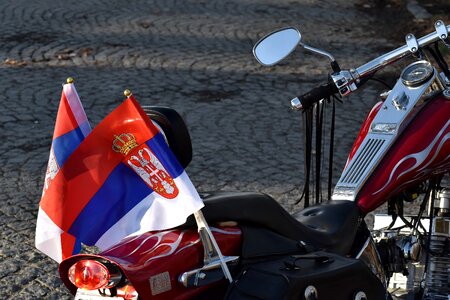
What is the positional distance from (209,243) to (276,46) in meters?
1.12

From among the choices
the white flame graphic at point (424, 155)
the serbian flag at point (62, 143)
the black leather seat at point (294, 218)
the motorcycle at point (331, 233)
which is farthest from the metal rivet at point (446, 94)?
the serbian flag at point (62, 143)

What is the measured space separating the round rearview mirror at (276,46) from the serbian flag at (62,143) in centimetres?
94

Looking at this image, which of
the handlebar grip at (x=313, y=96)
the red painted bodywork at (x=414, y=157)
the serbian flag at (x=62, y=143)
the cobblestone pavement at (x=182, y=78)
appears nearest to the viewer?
the serbian flag at (x=62, y=143)

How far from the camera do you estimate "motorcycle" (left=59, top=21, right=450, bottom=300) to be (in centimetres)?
280

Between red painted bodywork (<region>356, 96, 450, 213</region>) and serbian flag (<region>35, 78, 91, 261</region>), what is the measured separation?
1.16m

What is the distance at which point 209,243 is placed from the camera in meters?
2.85

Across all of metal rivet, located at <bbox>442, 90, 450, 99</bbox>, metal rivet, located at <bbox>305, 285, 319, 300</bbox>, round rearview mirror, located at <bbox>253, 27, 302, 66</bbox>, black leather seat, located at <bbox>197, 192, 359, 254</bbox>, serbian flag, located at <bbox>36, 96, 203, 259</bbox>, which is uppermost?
round rearview mirror, located at <bbox>253, 27, 302, 66</bbox>

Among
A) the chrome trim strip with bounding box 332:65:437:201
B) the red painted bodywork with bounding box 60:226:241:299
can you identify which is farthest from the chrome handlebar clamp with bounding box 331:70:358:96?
the red painted bodywork with bounding box 60:226:241:299

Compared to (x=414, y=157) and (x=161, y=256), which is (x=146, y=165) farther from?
(x=414, y=157)

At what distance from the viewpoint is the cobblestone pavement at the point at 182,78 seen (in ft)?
19.3

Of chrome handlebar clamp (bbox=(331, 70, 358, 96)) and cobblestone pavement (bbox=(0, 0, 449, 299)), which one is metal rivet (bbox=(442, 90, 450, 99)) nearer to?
chrome handlebar clamp (bbox=(331, 70, 358, 96))

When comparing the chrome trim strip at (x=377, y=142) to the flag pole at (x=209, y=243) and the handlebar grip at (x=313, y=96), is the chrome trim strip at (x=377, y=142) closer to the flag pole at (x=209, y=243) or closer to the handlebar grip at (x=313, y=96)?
the handlebar grip at (x=313, y=96)

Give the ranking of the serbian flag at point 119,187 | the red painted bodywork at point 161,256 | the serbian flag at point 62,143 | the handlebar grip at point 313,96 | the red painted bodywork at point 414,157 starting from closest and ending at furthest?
the red painted bodywork at point 161,256 → the serbian flag at point 119,187 → the serbian flag at point 62,143 → the red painted bodywork at point 414,157 → the handlebar grip at point 313,96

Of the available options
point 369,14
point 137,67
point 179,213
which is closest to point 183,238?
point 179,213
